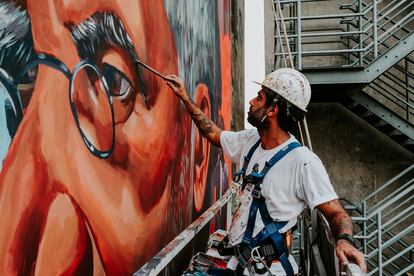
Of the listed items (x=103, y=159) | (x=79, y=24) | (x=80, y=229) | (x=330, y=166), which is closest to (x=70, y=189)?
(x=80, y=229)

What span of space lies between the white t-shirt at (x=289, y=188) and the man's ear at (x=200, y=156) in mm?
2304

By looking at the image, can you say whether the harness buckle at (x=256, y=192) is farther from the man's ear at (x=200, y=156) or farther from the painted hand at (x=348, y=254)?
the man's ear at (x=200, y=156)

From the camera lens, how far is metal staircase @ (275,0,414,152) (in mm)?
8000

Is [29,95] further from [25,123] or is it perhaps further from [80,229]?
[80,229]

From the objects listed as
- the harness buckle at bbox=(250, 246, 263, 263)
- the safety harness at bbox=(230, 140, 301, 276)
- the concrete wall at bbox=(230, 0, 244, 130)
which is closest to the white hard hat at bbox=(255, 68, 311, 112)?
the safety harness at bbox=(230, 140, 301, 276)

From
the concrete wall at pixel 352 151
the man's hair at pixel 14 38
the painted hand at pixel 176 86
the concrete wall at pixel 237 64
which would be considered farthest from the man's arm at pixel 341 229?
the concrete wall at pixel 352 151

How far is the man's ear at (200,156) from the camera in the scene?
4.96 m

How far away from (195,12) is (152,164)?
8.13ft

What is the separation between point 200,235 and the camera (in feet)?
18.1

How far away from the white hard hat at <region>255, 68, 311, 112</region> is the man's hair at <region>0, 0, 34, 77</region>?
1.52 m

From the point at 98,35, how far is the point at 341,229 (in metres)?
1.60

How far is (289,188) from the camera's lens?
2457mm

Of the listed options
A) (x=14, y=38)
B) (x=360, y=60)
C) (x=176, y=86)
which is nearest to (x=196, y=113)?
(x=176, y=86)

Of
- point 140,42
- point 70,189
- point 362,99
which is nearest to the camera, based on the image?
point 70,189
